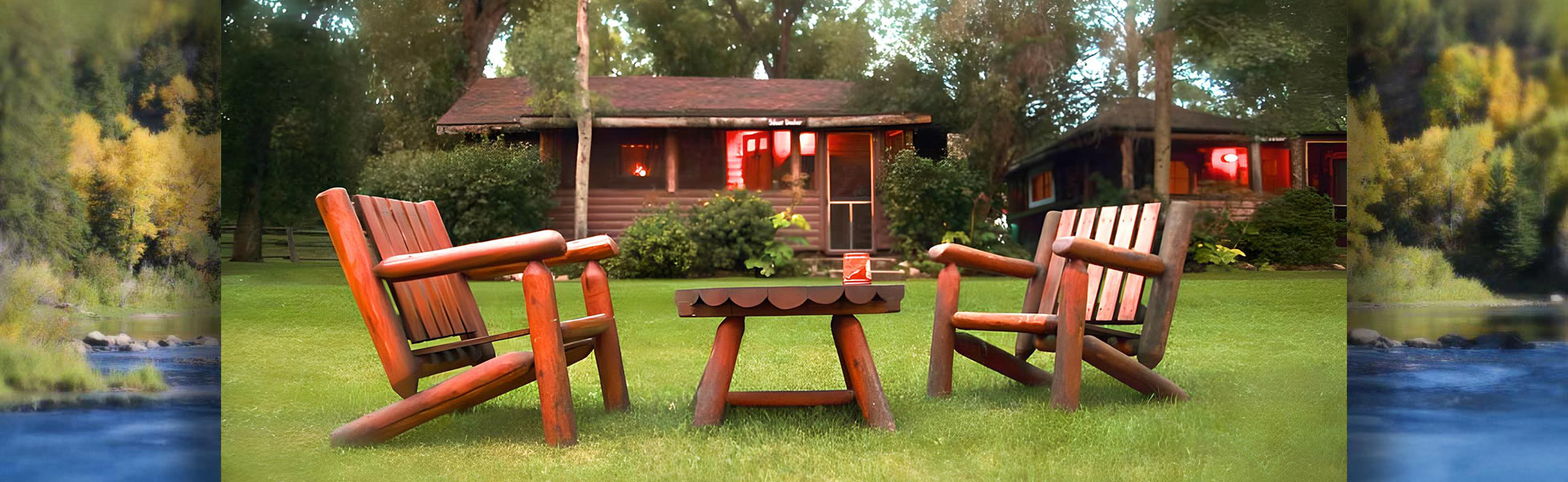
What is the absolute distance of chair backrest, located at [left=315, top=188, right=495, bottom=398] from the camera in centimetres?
287

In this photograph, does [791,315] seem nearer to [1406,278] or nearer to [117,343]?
[117,343]

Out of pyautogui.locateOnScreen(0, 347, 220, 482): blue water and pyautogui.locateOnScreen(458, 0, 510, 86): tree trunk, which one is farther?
pyautogui.locateOnScreen(458, 0, 510, 86): tree trunk

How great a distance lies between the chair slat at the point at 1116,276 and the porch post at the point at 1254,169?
32.7 feet

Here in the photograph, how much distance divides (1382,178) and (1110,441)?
6.25 ft

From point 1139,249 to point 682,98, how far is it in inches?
400

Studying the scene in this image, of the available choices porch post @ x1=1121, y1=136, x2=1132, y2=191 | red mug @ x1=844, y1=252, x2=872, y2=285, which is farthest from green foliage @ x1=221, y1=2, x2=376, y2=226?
red mug @ x1=844, y1=252, x2=872, y2=285

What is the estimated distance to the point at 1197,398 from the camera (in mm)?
3719

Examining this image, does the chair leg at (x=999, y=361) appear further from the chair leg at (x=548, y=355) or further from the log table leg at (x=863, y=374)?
the chair leg at (x=548, y=355)

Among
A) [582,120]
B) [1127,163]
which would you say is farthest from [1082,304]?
[1127,163]

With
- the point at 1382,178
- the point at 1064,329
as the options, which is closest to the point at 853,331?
the point at 1064,329

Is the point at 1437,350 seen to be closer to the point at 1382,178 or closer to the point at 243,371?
the point at 1382,178

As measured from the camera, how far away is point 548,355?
113 inches

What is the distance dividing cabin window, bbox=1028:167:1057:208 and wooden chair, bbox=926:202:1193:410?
9.29 m

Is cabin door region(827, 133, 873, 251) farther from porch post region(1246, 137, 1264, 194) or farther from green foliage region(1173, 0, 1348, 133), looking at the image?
porch post region(1246, 137, 1264, 194)
